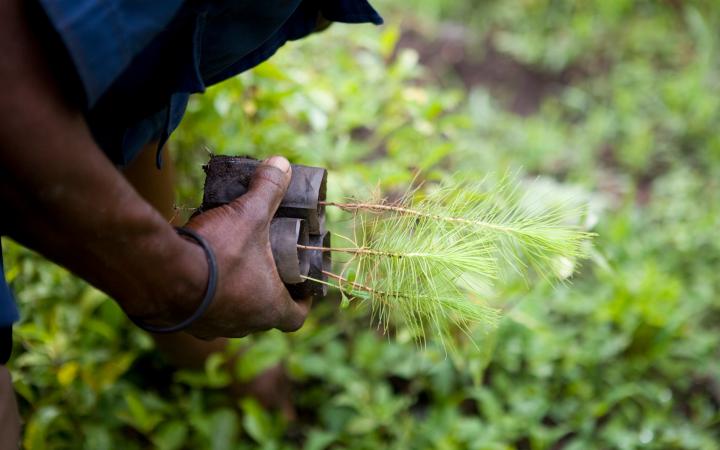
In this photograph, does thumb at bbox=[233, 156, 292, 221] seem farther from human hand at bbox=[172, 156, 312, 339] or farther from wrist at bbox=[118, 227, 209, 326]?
wrist at bbox=[118, 227, 209, 326]

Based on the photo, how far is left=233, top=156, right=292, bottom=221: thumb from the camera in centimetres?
119

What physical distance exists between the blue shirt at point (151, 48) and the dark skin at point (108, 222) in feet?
0.19

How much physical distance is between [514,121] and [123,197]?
8.26 ft

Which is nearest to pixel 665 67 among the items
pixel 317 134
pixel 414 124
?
pixel 414 124

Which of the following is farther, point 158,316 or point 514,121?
point 514,121

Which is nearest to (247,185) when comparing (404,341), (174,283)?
(174,283)

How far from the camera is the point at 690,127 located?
3076 mm

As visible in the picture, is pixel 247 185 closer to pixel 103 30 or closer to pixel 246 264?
pixel 246 264

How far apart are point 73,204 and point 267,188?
1.24ft

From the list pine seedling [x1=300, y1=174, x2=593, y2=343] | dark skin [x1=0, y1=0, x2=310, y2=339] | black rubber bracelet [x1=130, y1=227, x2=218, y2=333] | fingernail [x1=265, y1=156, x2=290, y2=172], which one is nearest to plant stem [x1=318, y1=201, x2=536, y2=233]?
pine seedling [x1=300, y1=174, x2=593, y2=343]

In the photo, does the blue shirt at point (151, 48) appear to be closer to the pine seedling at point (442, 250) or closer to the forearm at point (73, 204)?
the forearm at point (73, 204)

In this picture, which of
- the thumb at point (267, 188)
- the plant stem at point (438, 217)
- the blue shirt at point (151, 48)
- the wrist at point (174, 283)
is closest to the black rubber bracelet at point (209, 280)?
the wrist at point (174, 283)

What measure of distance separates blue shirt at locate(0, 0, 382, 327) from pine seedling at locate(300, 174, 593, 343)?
0.39m

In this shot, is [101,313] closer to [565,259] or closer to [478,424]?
[478,424]
